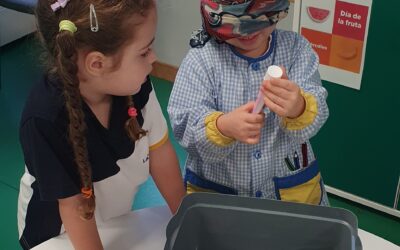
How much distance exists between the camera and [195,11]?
104 inches

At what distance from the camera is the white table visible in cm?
92

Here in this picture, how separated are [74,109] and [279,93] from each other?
32 cm

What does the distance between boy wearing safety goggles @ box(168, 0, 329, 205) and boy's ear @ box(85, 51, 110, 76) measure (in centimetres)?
22

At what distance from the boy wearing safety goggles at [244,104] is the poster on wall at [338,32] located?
0.65m

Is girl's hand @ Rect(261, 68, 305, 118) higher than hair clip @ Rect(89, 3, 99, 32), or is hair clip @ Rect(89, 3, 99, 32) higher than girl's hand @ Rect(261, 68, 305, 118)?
hair clip @ Rect(89, 3, 99, 32)

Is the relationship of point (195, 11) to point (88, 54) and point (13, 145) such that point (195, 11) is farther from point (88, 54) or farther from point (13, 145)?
point (88, 54)

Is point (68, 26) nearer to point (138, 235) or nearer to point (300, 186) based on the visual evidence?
point (138, 235)

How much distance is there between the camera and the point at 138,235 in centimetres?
97

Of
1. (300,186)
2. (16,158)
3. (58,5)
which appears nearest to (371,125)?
(300,186)

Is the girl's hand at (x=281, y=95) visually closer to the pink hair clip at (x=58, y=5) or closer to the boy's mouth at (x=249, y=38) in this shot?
the boy's mouth at (x=249, y=38)

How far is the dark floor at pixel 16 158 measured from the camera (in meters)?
1.94

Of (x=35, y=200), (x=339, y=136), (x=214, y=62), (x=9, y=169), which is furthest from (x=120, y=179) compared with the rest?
(x=9, y=169)

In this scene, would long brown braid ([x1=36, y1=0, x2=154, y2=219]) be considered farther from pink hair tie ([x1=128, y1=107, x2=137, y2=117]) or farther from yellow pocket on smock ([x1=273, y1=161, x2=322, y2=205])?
yellow pocket on smock ([x1=273, y1=161, x2=322, y2=205])

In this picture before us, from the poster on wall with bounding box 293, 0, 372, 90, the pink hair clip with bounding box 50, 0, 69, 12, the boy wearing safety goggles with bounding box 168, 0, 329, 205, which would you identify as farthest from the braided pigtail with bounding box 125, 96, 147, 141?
the poster on wall with bounding box 293, 0, 372, 90
